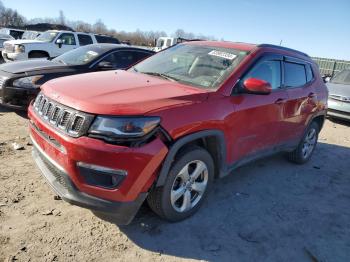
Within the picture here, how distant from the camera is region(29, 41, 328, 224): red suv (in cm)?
277

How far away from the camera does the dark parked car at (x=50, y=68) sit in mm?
6160

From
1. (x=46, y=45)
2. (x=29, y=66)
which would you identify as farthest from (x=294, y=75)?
(x=46, y=45)

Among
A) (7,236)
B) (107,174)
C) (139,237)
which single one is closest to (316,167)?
(139,237)

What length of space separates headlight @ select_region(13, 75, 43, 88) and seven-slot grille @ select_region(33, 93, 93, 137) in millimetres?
3145

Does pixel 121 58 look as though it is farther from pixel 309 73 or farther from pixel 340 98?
pixel 340 98

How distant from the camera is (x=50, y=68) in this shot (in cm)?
661

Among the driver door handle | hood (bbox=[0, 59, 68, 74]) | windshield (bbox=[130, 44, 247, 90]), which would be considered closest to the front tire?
windshield (bbox=[130, 44, 247, 90])

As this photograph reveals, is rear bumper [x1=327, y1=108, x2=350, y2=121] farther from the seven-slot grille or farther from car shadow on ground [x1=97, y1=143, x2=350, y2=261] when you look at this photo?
the seven-slot grille

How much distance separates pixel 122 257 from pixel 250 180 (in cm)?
248

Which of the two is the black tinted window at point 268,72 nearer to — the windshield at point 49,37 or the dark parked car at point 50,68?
the dark parked car at point 50,68

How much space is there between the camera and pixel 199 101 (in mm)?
3299

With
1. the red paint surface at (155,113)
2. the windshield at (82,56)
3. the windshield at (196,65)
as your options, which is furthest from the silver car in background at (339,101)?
the windshield at (196,65)

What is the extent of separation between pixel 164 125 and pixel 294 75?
288cm

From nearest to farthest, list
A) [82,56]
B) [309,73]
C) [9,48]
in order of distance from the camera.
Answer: [309,73]
[82,56]
[9,48]
